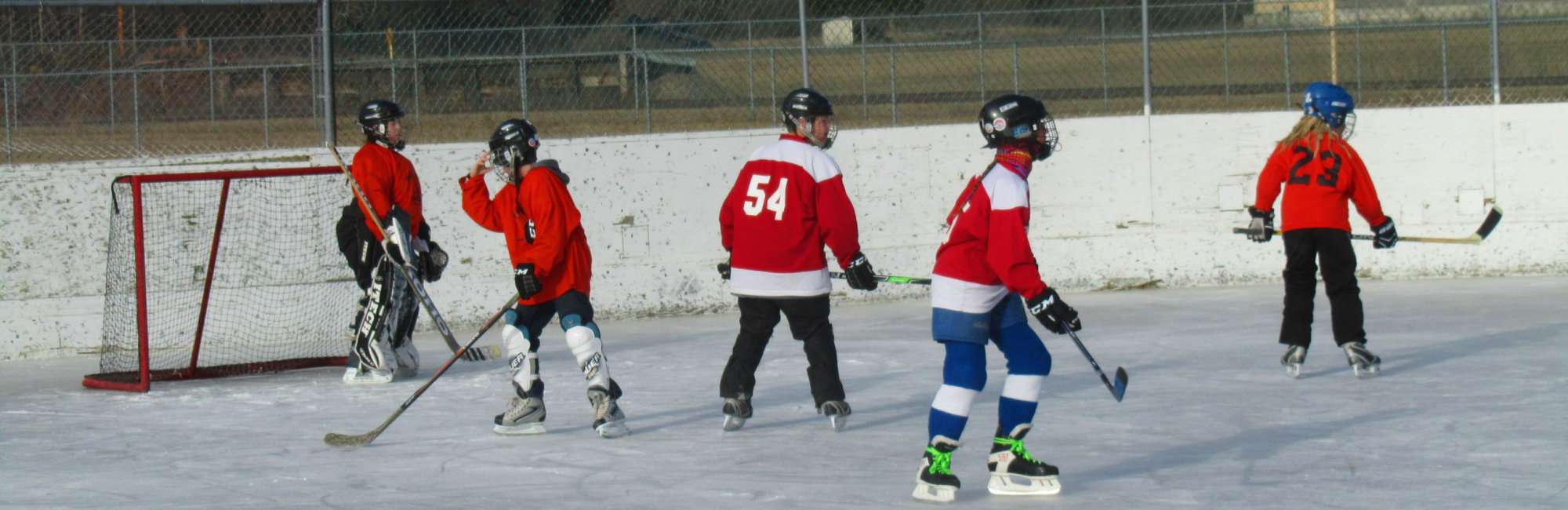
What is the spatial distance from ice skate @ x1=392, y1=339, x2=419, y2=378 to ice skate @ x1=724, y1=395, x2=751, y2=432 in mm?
2265

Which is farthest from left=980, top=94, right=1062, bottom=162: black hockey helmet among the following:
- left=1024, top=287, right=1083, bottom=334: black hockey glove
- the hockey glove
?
the hockey glove

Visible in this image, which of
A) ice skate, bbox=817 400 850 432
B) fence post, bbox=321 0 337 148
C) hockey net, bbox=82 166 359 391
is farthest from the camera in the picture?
fence post, bbox=321 0 337 148

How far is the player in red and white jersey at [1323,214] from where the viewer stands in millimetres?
6684

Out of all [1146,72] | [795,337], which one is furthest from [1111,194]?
[795,337]

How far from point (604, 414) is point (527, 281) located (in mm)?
536

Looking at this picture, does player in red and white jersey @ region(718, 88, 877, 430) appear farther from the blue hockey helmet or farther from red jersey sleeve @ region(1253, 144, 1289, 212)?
the blue hockey helmet

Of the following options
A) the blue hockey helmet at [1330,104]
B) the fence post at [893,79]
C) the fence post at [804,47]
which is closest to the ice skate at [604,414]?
the blue hockey helmet at [1330,104]

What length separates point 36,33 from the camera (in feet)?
37.9

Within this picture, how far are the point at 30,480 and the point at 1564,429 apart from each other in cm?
480

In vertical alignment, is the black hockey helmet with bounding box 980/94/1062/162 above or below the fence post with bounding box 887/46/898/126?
below

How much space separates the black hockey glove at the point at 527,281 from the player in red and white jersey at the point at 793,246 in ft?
2.20

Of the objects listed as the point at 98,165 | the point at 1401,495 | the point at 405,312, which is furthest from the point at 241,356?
the point at 1401,495

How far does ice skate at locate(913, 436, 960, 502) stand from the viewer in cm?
439

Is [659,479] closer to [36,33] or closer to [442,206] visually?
[442,206]
